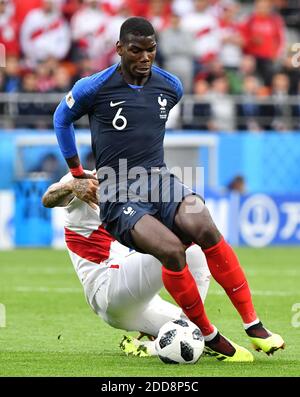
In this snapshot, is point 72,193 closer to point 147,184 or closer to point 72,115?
point 72,115

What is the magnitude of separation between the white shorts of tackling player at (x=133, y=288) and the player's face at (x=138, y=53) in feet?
4.25

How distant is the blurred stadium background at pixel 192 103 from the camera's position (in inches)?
730

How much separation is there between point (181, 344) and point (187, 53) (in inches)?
511

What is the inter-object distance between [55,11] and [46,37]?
1.60 ft

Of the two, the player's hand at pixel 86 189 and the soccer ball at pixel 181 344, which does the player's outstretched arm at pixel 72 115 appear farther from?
the soccer ball at pixel 181 344

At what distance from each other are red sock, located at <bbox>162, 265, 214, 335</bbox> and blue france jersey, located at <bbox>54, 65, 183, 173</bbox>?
0.88 meters

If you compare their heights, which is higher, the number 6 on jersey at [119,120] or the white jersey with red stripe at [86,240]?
the number 6 on jersey at [119,120]

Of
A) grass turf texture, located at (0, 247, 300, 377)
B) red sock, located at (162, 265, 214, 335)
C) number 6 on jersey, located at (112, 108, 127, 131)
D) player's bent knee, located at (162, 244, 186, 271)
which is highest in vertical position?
number 6 on jersey, located at (112, 108, 127, 131)

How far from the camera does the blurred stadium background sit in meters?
18.5

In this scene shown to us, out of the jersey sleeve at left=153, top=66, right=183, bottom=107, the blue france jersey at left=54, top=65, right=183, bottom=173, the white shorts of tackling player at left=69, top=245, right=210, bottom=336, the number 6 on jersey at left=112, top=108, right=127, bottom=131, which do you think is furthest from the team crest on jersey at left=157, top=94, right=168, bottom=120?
the white shorts of tackling player at left=69, top=245, right=210, bottom=336

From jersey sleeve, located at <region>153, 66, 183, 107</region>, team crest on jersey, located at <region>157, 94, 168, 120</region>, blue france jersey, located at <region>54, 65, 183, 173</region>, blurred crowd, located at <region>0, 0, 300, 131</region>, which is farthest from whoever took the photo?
blurred crowd, located at <region>0, 0, 300, 131</region>

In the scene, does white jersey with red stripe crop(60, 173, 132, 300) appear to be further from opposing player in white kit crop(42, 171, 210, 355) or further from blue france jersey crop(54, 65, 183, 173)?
blue france jersey crop(54, 65, 183, 173)

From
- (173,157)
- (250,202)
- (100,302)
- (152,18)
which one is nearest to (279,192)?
(250,202)

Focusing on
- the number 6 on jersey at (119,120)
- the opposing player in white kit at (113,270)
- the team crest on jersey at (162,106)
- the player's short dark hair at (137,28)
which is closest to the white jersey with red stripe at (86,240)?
the opposing player in white kit at (113,270)
